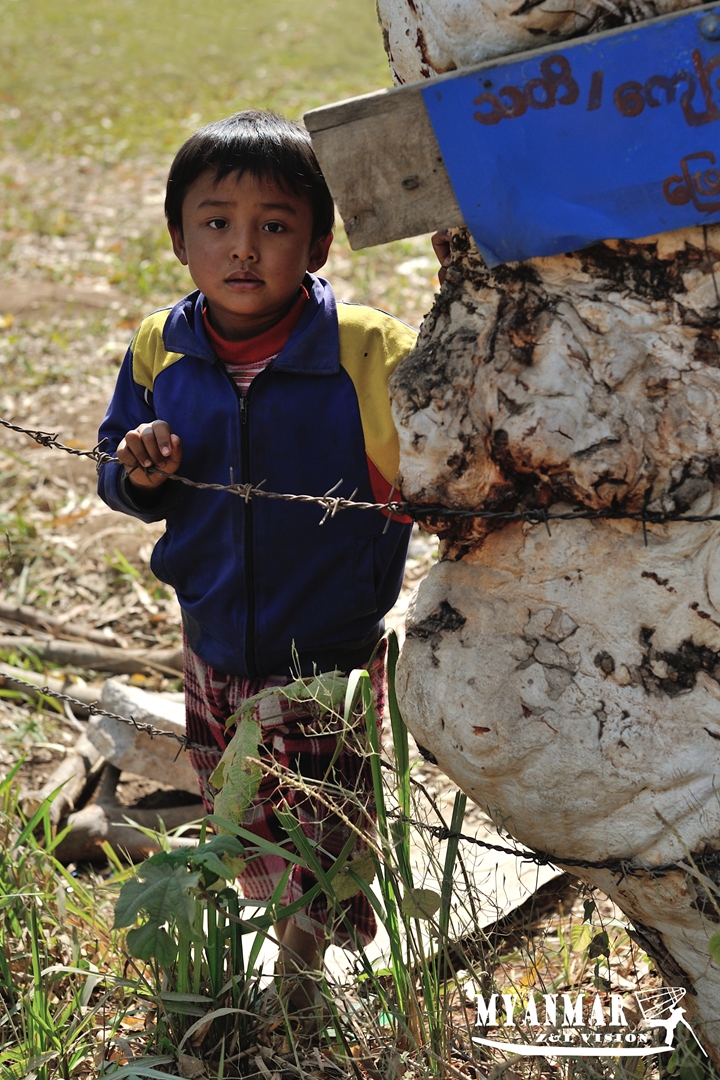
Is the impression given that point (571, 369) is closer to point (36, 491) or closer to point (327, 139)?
point (327, 139)

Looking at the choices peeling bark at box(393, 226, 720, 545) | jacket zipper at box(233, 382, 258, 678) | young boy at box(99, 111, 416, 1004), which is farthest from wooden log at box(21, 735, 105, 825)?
peeling bark at box(393, 226, 720, 545)

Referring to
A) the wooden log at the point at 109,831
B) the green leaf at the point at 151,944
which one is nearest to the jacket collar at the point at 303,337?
the green leaf at the point at 151,944

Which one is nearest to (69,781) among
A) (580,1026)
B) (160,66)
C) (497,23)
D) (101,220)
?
(580,1026)

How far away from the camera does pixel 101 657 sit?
12.1 feet

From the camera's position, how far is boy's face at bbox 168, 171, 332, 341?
6.56ft

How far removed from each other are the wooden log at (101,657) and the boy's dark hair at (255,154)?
200 centimetres

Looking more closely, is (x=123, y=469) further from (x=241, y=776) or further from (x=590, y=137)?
(x=590, y=137)

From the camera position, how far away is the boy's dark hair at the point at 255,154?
6.50 ft

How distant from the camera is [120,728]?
3.14 meters

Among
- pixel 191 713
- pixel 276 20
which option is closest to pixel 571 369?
pixel 191 713

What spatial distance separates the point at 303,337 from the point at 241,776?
86 cm

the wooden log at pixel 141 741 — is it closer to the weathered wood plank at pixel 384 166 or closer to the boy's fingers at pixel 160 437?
the boy's fingers at pixel 160 437

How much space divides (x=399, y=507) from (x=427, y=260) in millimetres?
4966

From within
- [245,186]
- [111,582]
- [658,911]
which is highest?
[245,186]
